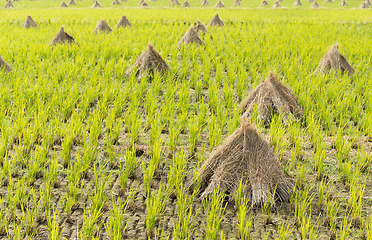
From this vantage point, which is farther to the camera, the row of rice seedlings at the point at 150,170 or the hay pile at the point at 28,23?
the hay pile at the point at 28,23

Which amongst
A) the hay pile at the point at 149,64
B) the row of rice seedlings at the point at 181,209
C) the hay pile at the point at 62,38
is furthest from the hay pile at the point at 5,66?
the row of rice seedlings at the point at 181,209

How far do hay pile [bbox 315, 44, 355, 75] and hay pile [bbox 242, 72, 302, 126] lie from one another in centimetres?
168

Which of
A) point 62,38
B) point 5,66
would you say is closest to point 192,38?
point 62,38

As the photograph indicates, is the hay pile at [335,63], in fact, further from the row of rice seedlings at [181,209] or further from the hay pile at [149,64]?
the row of rice seedlings at [181,209]


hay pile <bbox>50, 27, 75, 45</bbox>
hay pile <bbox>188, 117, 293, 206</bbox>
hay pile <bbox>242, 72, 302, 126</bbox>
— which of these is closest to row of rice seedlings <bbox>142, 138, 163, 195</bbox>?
hay pile <bbox>188, 117, 293, 206</bbox>

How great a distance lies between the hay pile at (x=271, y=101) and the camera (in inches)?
144

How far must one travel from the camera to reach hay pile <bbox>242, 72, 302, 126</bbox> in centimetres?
366

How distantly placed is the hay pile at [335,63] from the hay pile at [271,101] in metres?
1.68

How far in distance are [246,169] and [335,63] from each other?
362 centimetres

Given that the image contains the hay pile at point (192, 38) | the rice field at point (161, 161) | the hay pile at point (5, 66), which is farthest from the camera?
the hay pile at point (192, 38)

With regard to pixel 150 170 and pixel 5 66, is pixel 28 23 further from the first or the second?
pixel 150 170

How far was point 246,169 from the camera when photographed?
2.33 m

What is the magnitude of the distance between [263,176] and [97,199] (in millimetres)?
1052

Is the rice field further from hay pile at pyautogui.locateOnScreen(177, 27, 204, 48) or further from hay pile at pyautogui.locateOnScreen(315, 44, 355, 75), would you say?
hay pile at pyautogui.locateOnScreen(177, 27, 204, 48)
